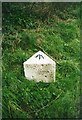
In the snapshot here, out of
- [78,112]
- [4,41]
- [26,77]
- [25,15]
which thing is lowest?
[78,112]

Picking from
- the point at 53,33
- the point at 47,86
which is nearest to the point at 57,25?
the point at 53,33

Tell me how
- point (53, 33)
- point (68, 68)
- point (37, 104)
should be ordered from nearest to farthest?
1. point (37, 104)
2. point (68, 68)
3. point (53, 33)

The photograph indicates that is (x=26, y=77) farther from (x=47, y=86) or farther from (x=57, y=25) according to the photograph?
(x=57, y=25)

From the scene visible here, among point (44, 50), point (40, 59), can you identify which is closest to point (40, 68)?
point (40, 59)

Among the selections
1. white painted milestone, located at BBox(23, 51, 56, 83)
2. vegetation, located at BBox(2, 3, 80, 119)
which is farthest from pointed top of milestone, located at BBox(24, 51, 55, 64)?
vegetation, located at BBox(2, 3, 80, 119)

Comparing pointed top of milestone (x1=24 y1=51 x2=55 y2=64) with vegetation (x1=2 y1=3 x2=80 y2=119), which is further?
pointed top of milestone (x1=24 y1=51 x2=55 y2=64)

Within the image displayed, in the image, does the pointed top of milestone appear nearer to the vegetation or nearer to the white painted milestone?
the white painted milestone
